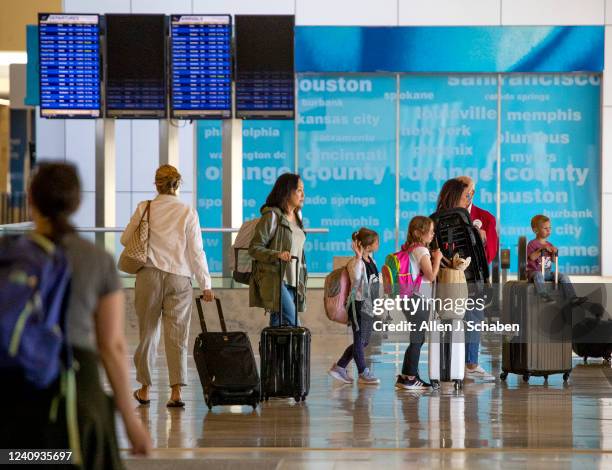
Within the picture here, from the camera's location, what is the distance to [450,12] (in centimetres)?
1969

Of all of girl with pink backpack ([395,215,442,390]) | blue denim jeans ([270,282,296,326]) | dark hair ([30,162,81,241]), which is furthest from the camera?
girl with pink backpack ([395,215,442,390])

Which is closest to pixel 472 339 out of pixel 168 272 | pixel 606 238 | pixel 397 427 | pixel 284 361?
pixel 284 361

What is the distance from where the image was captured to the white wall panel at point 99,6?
1969 centimetres

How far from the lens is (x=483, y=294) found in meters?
9.78

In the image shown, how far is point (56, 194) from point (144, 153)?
52.9 ft

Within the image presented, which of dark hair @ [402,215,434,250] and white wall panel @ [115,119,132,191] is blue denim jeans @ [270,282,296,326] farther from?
white wall panel @ [115,119,132,191]

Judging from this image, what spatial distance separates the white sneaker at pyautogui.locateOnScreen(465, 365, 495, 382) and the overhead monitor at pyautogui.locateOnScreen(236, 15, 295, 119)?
3.81 m

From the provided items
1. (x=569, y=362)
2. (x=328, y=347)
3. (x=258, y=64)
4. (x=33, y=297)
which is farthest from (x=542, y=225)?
(x=33, y=297)

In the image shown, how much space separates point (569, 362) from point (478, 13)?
34.9 feet

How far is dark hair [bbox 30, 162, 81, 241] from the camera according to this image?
143 inches

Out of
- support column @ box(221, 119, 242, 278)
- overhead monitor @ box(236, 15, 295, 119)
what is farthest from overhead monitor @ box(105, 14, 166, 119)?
support column @ box(221, 119, 242, 278)

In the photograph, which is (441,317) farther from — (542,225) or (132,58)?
(132,58)

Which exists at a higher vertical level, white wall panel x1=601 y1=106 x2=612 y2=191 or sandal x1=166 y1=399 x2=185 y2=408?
white wall panel x1=601 y1=106 x2=612 y2=191

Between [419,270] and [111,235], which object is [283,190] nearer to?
[419,270]
